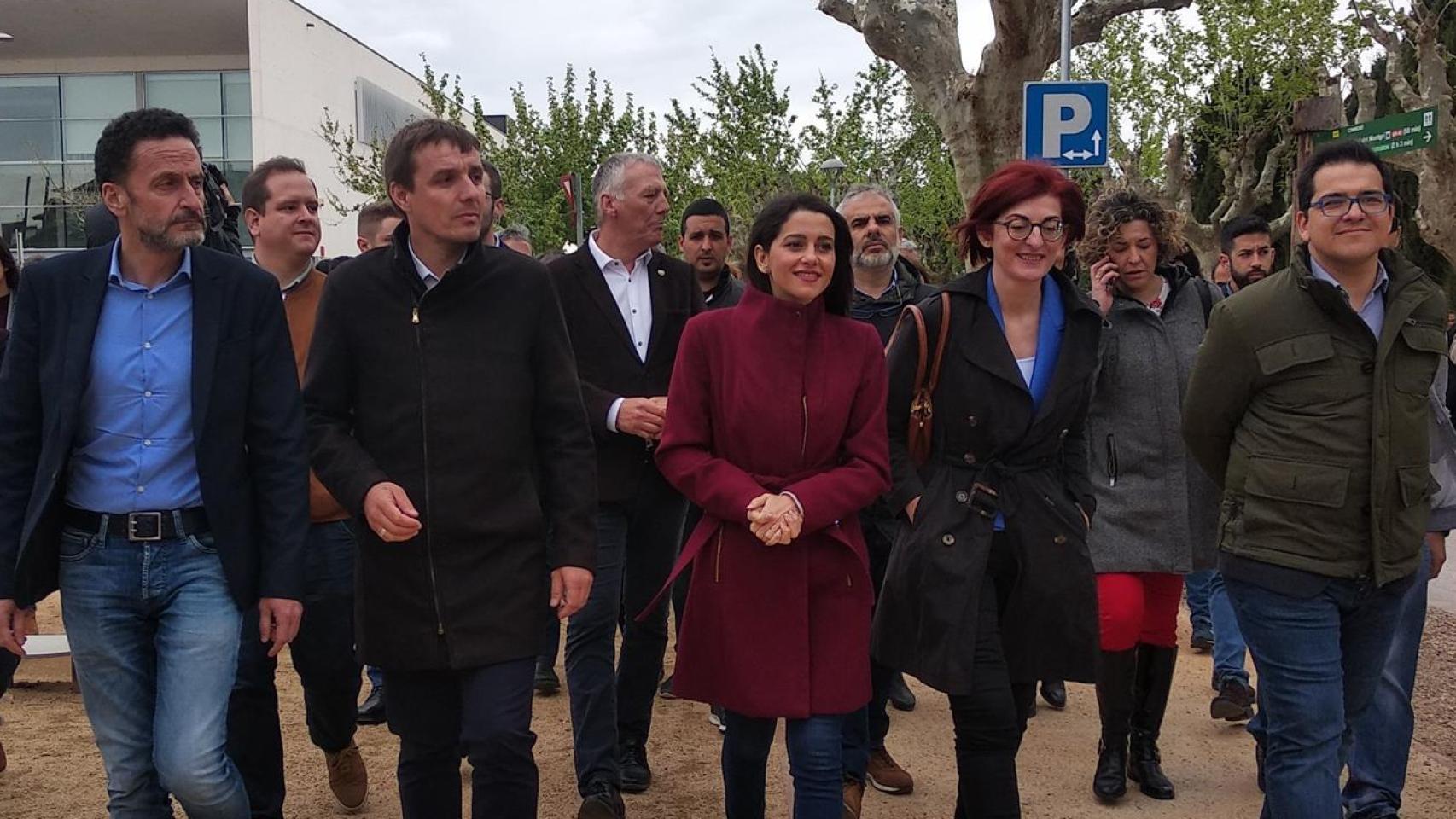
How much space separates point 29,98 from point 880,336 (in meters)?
44.5

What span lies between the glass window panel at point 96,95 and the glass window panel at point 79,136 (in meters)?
0.26

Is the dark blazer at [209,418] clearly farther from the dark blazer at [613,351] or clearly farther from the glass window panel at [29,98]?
the glass window panel at [29,98]

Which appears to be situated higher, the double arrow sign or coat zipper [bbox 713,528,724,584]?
the double arrow sign

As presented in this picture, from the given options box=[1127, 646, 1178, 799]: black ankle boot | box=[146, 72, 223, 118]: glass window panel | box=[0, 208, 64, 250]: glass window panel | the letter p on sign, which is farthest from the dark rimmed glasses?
box=[146, 72, 223, 118]: glass window panel

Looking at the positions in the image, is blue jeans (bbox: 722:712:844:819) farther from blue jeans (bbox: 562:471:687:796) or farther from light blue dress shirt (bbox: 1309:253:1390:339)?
light blue dress shirt (bbox: 1309:253:1390:339)

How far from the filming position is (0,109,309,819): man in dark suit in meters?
3.19

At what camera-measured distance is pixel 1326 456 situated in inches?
135

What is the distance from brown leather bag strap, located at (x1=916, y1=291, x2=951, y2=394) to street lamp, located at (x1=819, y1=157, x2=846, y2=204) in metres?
24.6

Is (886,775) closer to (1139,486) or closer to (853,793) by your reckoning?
(853,793)

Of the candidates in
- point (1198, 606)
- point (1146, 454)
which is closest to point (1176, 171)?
point (1198, 606)

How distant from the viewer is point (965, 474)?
371cm

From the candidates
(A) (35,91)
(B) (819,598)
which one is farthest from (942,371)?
(A) (35,91)

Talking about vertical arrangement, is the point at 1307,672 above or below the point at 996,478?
below

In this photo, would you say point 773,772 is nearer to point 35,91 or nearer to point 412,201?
point 412,201
